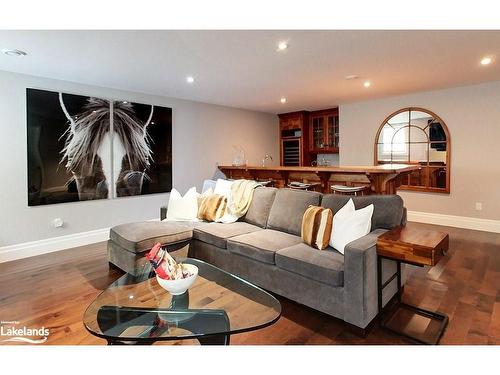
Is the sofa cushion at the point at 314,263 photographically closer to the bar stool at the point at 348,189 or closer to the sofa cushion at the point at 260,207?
the sofa cushion at the point at 260,207

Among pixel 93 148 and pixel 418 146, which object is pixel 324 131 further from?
pixel 93 148

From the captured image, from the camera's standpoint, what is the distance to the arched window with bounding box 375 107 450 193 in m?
5.09

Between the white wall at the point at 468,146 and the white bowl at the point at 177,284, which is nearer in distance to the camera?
the white bowl at the point at 177,284

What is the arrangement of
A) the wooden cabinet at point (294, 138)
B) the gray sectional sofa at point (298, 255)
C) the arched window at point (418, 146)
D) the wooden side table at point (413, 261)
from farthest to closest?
1. the wooden cabinet at point (294, 138)
2. the arched window at point (418, 146)
3. the gray sectional sofa at point (298, 255)
4. the wooden side table at point (413, 261)

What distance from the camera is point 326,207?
9.03 feet

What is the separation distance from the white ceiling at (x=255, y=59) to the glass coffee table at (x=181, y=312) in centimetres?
212

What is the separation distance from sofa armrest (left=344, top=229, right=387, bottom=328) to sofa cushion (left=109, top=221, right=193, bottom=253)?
1.76 metres

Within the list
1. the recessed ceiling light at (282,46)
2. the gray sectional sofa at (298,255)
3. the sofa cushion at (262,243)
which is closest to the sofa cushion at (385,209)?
the gray sectional sofa at (298,255)

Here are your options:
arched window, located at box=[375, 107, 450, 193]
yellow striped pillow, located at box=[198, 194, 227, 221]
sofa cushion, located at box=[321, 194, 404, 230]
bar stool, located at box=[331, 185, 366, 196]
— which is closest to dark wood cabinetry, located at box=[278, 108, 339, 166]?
arched window, located at box=[375, 107, 450, 193]

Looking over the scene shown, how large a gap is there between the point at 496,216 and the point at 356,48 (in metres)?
3.75

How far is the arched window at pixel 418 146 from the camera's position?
16.7 ft
